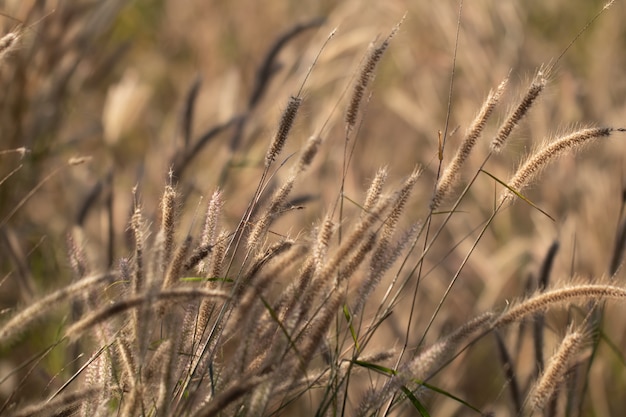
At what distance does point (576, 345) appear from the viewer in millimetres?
1403

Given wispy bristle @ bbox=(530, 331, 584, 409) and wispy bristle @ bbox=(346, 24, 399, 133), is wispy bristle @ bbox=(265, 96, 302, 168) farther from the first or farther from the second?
wispy bristle @ bbox=(530, 331, 584, 409)

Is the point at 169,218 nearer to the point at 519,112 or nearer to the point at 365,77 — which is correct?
the point at 365,77

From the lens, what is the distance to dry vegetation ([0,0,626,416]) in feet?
4.33

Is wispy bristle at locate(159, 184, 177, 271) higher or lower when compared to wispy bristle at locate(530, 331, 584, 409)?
higher

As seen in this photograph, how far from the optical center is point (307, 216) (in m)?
3.73

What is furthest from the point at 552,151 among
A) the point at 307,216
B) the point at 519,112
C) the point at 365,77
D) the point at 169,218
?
the point at 307,216

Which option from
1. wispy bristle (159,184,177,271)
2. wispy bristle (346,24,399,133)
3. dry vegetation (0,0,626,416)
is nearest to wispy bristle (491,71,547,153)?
dry vegetation (0,0,626,416)

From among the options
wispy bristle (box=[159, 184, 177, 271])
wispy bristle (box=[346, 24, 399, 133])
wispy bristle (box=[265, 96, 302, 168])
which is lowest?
wispy bristle (box=[159, 184, 177, 271])

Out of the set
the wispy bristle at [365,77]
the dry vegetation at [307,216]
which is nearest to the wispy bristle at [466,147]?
the dry vegetation at [307,216]

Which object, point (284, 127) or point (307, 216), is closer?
point (284, 127)

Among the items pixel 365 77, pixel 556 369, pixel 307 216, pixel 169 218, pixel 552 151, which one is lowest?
pixel 556 369

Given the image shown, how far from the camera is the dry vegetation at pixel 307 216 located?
1321mm

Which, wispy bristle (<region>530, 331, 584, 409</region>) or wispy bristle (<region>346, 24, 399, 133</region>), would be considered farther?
wispy bristle (<region>346, 24, 399, 133</region>)

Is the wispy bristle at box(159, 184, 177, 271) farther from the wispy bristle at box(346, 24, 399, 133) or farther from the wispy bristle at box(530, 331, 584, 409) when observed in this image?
the wispy bristle at box(530, 331, 584, 409)
